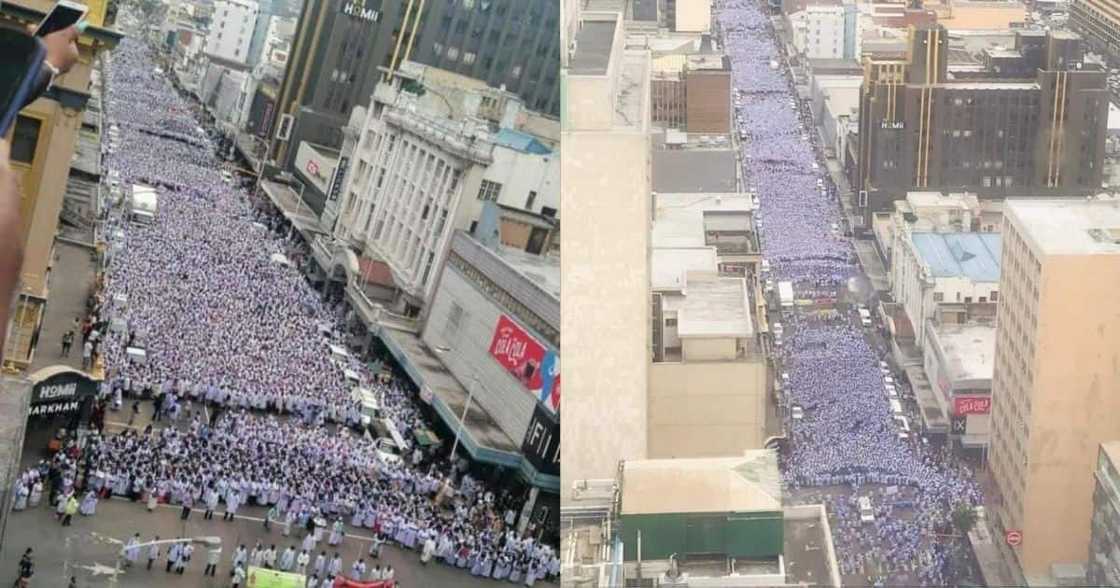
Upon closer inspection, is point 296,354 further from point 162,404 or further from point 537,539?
point 537,539

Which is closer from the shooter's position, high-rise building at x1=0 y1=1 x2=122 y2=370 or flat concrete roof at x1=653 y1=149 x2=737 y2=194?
high-rise building at x1=0 y1=1 x2=122 y2=370

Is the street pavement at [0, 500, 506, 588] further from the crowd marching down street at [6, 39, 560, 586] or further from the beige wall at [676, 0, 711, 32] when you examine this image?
the beige wall at [676, 0, 711, 32]

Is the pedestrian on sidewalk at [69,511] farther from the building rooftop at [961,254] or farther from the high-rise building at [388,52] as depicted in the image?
the building rooftop at [961,254]

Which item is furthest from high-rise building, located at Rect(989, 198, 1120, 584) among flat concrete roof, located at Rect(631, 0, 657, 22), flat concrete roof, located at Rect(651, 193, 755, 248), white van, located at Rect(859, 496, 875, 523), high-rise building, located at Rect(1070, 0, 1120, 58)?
flat concrete roof, located at Rect(631, 0, 657, 22)

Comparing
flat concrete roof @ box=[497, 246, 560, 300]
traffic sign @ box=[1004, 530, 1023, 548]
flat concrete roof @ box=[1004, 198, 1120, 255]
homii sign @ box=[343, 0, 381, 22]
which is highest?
homii sign @ box=[343, 0, 381, 22]

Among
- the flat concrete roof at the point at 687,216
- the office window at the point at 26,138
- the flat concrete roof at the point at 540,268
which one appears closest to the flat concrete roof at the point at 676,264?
the flat concrete roof at the point at 687,216

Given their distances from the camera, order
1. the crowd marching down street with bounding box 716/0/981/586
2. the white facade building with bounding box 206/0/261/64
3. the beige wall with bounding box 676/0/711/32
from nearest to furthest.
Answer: the crowd marching down street with bounding box 716/0/981/586 → the beige wall with bounding box 676/0/711/32 → the white facade building with bounding box 206/0/261/64
